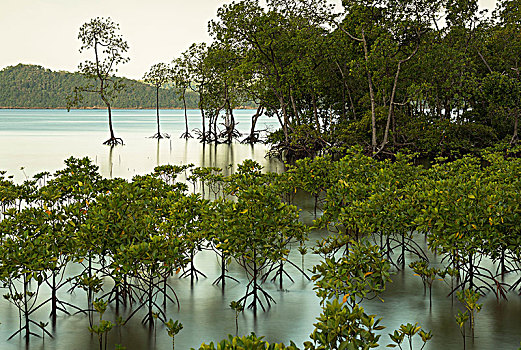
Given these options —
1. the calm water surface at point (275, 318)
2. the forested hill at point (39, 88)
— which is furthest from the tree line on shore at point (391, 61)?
the forested hill at point (39, 88)

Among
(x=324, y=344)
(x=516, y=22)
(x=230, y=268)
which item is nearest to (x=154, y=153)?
(x=516, y=22)

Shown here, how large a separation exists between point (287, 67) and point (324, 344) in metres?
17.8

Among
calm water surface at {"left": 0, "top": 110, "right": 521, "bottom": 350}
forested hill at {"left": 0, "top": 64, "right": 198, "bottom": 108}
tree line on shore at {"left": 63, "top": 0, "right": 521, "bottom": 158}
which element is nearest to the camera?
calm water surface at {"left": 0, "top": 110, "right": 521, "bottom": 350}

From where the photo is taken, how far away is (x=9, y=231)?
657 cm

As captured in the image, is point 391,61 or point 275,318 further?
point 391,61

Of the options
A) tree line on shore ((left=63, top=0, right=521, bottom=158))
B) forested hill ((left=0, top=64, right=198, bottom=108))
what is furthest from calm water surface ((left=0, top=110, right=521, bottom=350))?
forested hill ((left=0, top=64, right=198, bottom=108))

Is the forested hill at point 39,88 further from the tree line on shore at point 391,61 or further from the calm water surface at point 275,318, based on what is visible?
the calm water surface at point 275,318

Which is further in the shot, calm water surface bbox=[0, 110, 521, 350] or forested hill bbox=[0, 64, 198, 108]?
forested hill bbox=[0, 64, 198, 108]

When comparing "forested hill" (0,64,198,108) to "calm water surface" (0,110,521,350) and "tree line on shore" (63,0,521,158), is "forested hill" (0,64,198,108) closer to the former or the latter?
"tree line on shore" (63,0,521,158)

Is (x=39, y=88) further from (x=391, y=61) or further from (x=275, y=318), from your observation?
(x=275, y=318)

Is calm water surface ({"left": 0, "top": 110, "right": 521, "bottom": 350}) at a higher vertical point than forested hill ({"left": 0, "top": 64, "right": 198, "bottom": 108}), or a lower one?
lower

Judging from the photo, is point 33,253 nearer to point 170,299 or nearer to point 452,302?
point 170,299

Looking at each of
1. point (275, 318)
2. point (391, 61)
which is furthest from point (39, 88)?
point (275, 318)

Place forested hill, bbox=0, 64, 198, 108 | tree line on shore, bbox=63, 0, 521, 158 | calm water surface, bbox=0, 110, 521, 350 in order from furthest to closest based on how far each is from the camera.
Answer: forested hill, bbox=0, 64, 198, 108, tree line on shore, bbox=63, 0, 521, 158, calm water surface, bbox=0, 110, 521, 350
